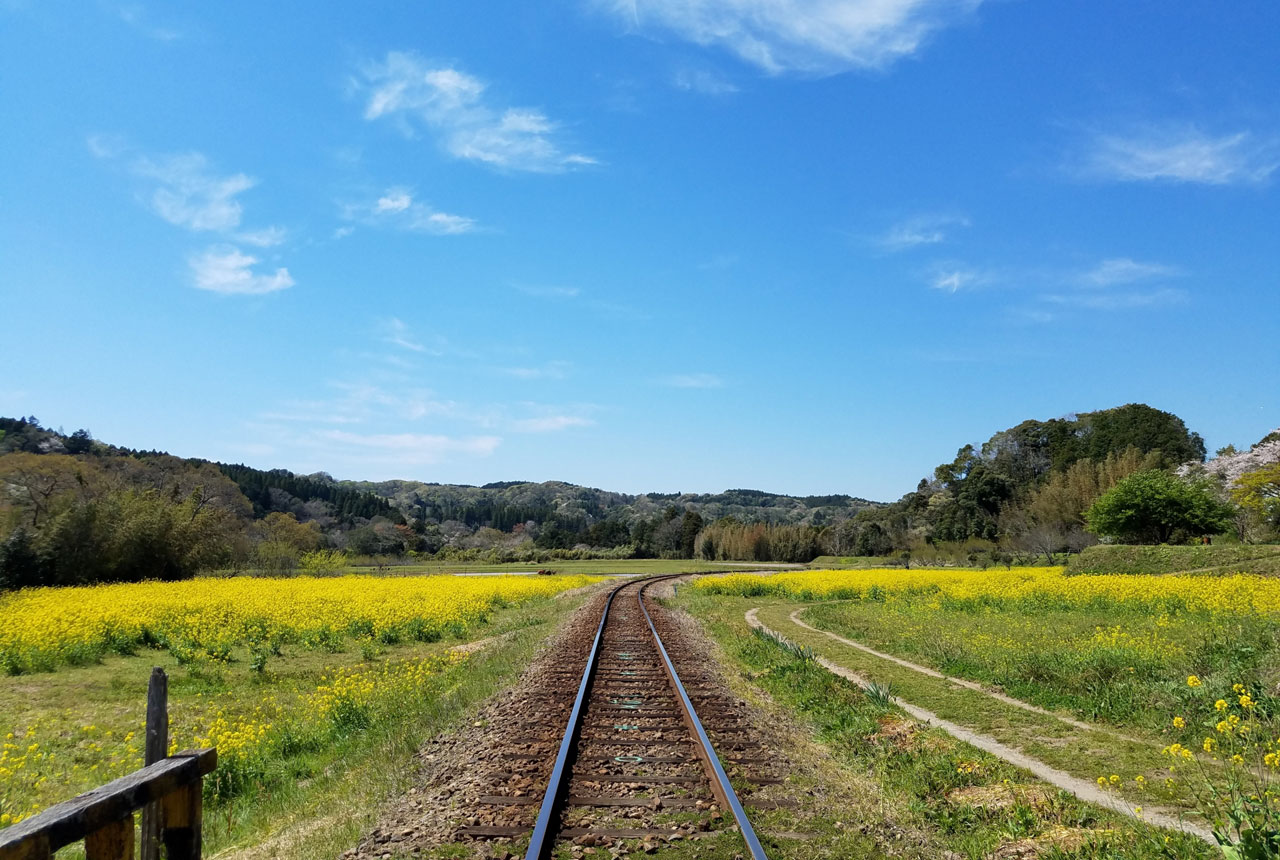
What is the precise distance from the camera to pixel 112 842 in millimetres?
3508

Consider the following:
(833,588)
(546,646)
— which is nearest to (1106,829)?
(546,646)

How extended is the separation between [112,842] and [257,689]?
12063 mm

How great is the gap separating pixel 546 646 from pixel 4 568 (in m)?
27.5

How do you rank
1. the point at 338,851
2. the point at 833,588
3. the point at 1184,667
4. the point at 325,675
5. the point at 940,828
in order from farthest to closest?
the point at 833,588, the point at 325,675, the point at 1184,667, the point at 940,828, the point at 338,851

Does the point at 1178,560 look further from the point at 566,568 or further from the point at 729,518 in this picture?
the point at 729,518

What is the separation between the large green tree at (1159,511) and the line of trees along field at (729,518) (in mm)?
93

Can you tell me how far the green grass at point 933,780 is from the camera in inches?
219

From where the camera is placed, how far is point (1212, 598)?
1808 cm

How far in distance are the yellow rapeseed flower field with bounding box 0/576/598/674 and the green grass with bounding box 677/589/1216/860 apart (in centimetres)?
1243

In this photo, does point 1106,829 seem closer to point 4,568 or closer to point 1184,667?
point 1184,667

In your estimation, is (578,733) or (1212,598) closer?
(578,733)

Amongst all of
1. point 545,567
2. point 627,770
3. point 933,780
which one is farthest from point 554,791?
point 545,567

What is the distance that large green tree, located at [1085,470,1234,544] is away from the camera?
41500 millimetres

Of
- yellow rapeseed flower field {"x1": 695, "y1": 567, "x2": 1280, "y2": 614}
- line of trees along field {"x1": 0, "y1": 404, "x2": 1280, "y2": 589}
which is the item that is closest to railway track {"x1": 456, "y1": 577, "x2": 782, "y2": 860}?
yellow rapeseed flower field {"x1": 695, "y1": 567, "x2": 1280, "y2": 614}
